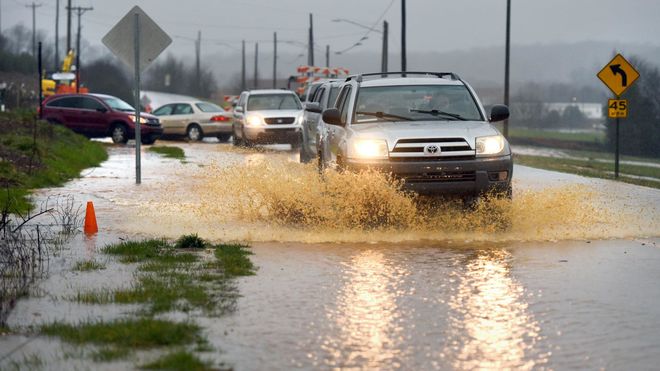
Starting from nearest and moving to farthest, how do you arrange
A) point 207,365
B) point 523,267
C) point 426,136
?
point 207,365 → point 523,267 → point 426,136

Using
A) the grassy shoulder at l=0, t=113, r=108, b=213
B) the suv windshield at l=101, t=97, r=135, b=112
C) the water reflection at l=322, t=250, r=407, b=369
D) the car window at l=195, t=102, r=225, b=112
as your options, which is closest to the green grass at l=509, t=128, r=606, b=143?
the car window at l=195, t=102, r=225, b=112

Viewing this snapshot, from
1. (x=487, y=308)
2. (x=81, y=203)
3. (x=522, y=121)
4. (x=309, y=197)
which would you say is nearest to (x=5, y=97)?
(x=81, y=203)

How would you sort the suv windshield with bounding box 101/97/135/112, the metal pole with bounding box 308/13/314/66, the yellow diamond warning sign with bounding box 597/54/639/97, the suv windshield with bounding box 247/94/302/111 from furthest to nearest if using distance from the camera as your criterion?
the metal pole with bounding box 308/13/314/66 < the suv windshield with bounding box 101/97/135/112 < the suv windshield with bounding box 247/94/302/111 < the yellow diamond warning sign with bounding box 597/54/639/97

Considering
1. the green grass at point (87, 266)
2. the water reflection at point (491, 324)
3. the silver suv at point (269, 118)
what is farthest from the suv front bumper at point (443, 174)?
the silver suv at point (269, 118)

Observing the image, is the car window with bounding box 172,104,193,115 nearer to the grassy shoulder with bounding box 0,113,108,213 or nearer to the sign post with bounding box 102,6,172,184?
the grassy shoulder with bounding box 0,113,108,213

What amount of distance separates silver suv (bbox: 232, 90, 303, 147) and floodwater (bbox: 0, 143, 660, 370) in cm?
1704

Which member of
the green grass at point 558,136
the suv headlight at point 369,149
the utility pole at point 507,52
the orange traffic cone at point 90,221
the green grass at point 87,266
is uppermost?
the utility pole at point 507,52

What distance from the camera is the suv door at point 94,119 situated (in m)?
40.9

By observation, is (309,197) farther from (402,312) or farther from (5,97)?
(5,97)

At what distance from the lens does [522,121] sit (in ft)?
581

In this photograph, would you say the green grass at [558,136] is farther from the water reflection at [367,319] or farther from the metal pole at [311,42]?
the water reflection at [367,319]

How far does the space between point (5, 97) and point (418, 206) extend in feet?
174

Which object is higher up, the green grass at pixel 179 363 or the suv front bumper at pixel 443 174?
the suv front bumper at pixel 443 174

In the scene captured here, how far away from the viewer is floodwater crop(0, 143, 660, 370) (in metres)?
7.14
